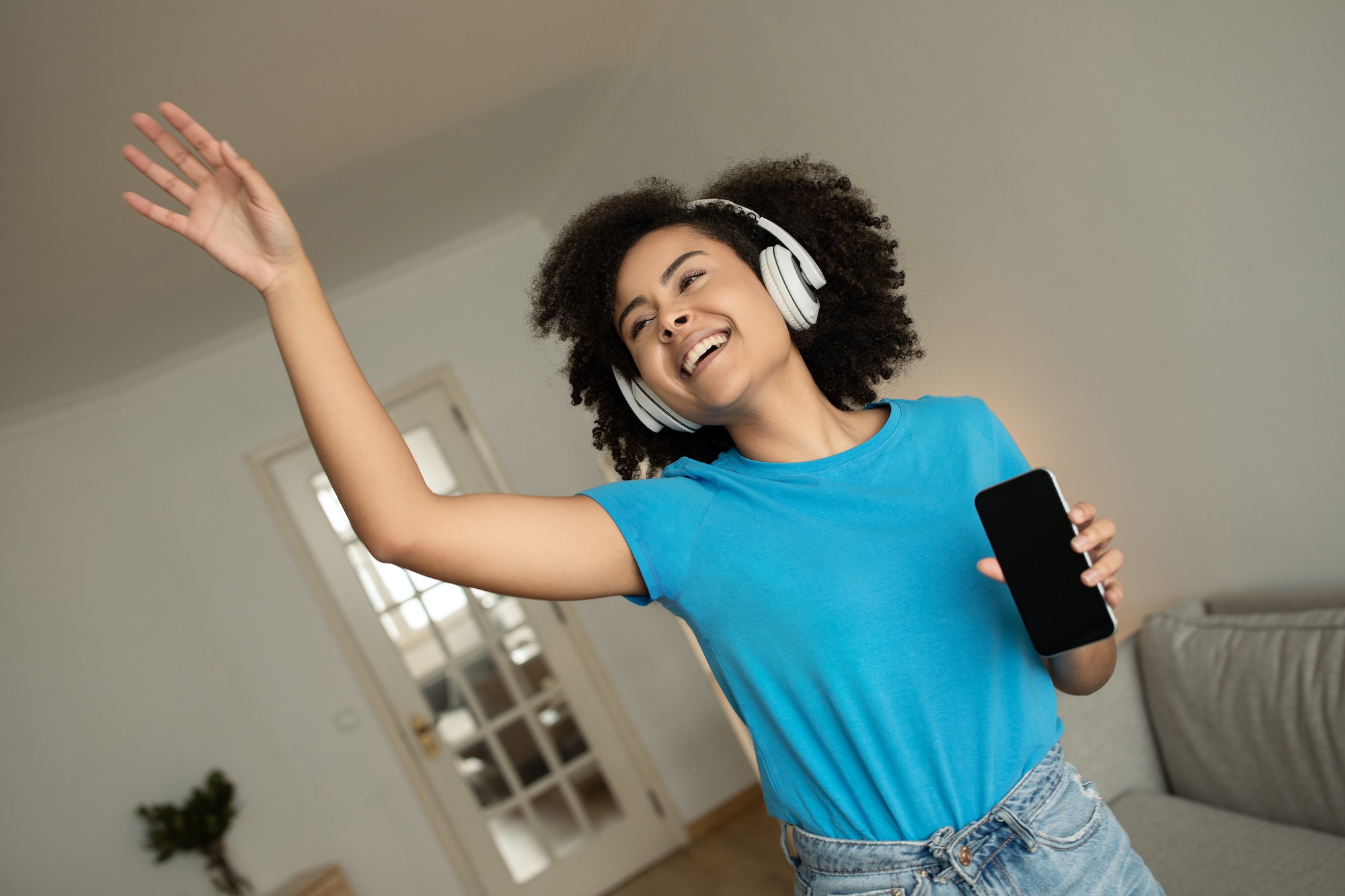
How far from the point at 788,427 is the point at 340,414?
512 millimetres

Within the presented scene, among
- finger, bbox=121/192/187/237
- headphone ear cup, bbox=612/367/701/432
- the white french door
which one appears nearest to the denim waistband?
headphone ear cup, bbox=612/367/701/432

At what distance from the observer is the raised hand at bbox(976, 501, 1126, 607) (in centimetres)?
83

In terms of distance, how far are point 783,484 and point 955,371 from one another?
171 cm

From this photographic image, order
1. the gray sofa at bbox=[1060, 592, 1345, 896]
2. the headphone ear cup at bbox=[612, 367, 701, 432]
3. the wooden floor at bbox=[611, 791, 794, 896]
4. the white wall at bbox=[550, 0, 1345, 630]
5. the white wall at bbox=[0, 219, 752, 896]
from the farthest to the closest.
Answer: the white wall at bbox=[0, 219, 752, 896] → the wooden floor at bbox=[611, 791, 794, 896] → the gray sofa at bbox=[1060, 592, 1345, 896] → the white wall at bbox=[550, 0, 1345, 630] → the headphone ear cup at bbox=[612, 367, 701, 432]

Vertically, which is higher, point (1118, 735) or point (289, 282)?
point (289, 282)

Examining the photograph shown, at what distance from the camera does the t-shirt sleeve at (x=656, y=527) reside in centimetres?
89

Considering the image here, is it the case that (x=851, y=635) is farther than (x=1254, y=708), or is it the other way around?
(x=1254, y=708)

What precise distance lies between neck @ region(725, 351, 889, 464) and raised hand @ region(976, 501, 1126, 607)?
0.25m

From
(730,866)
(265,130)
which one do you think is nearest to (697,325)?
(265,130)

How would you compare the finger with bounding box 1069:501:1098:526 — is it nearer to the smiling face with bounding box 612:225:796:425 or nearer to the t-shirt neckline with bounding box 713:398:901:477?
the t-shirt neckline with bounding box 713:398:901:477

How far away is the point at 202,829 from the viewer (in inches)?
149

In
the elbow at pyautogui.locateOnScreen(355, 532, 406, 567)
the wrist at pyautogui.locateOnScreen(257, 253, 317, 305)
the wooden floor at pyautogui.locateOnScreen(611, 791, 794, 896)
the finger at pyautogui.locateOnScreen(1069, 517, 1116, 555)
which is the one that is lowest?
the wooden floor at pyautogui.locateOnScreen(611, 791, 794, 896)

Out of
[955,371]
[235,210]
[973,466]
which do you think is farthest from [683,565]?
[955,371]

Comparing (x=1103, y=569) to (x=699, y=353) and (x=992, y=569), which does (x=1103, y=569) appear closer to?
(x=992, y=569)
